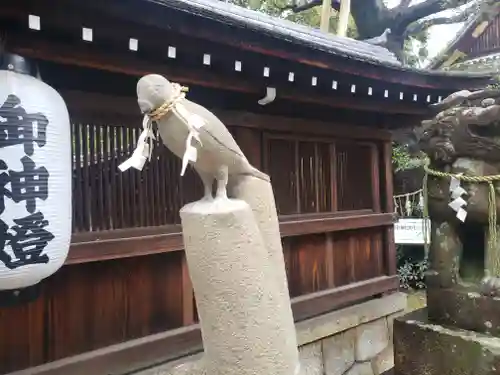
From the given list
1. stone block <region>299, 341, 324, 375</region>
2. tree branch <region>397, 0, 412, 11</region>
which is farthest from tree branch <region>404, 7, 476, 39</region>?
stone block <region>299, 341, 324, 375</region>

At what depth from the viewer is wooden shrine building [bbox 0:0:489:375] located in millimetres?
3291

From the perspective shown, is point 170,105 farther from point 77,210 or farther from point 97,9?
point 77,210

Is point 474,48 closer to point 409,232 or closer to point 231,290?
point 409,232

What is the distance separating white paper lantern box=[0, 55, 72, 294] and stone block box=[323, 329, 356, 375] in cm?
400

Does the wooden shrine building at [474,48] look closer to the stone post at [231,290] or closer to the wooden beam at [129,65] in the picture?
the wooden beam at [129,65]

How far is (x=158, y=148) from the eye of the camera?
14.2 ft

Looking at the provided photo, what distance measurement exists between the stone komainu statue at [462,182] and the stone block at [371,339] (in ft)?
10.1

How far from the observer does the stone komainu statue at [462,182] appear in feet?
10.7

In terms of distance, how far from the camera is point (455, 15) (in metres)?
15.3

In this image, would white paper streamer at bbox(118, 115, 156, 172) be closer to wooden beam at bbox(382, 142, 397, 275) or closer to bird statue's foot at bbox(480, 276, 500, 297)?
bird statue's foot at bbox(480, 276, 500, 297)

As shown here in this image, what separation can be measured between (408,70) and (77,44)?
3753 mm

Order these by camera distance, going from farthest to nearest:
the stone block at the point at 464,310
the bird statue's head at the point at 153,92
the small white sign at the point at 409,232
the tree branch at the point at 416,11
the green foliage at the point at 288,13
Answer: the green foliage at the point at 288,13 → the tree branch at the point at 416,11 → the small white sign at the point at 409,232 → the stone block at the point at 464,310 → the bird statue's head at the point at 153,92

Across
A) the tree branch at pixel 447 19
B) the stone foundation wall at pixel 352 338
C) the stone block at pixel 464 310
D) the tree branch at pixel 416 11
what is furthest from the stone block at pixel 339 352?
the tree branch at pixel 447 19

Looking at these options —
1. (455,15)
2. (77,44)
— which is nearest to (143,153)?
(77,44)
